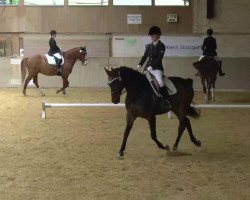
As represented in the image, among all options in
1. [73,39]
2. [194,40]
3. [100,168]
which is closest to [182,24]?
[194,40]

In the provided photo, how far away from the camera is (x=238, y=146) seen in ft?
30.0

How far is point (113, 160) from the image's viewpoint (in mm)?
7930

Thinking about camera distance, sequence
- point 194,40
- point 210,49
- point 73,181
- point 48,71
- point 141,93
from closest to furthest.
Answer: point 73,181 < point 141,93 < point 210,49 < point 48,71 < point 194,40

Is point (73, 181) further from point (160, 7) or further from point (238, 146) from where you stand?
point (160, 7)

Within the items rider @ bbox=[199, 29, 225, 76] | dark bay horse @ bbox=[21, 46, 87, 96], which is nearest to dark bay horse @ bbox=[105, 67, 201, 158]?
rider @ bbox=[199, 29, 225, 76]

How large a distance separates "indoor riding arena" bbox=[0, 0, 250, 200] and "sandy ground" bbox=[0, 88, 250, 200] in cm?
2

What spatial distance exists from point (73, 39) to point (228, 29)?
22.8 ft

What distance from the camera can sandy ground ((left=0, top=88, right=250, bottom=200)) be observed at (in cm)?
614

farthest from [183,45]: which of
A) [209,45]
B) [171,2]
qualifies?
[209,45]

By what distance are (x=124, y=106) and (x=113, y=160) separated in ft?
16.0

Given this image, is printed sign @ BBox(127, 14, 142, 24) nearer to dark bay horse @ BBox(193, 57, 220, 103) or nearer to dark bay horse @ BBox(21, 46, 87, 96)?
dark bay horse @ BBox(21, 46, 87, 96)

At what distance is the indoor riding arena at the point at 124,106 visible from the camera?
6.65 metres

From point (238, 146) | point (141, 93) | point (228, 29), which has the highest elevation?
point (228, 29)

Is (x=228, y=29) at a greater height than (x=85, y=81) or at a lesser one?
greater
